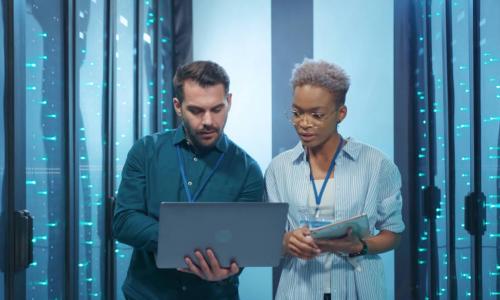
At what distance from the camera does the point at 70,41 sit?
103 inches

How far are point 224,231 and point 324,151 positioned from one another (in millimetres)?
526

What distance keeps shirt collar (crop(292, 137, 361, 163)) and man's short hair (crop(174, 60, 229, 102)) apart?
33 centimetres

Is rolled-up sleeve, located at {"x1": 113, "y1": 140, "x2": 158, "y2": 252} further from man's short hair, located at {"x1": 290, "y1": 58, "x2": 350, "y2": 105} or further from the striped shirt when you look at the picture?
man's short hair, located at {"x1": 290, "y1": 58, "x2": 350, "y2": 105}

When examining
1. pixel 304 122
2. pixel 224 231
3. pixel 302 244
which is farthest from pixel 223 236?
pixel 304 122

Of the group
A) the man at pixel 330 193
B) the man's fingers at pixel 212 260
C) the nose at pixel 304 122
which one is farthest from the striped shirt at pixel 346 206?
the man's fingers at pixel 212 260

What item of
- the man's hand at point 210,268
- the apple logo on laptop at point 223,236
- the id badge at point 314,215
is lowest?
the man's hand at point 210,268

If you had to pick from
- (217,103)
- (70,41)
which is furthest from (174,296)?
(70,41)

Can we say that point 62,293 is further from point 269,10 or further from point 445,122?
point 269,10

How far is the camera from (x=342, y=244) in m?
1.69

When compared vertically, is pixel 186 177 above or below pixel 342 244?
above

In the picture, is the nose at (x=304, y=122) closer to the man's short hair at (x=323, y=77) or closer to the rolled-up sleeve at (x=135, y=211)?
the man's short hair at (x=323, y=77)

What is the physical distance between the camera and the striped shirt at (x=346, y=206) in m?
1.75

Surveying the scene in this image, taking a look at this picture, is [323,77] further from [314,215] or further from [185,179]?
[185,179]

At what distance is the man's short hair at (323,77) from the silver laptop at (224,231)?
491mm
